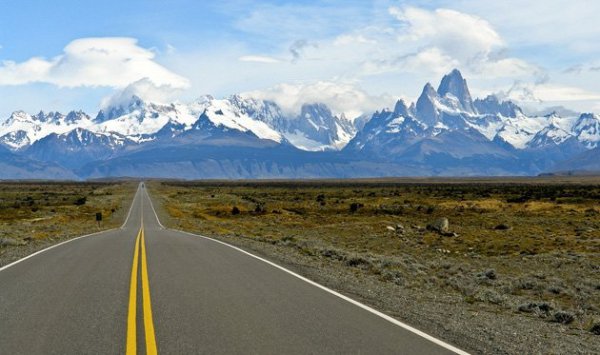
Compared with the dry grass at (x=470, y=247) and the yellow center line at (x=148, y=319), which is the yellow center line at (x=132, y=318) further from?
the dry grass at (x=470, y=247)

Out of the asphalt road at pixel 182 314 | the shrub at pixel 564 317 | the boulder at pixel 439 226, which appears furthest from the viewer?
the boulder at pixel 439 226

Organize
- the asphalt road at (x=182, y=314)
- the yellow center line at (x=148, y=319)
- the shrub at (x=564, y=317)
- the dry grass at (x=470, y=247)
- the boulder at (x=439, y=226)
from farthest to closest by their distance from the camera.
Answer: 1. the boulder at (x=439, y=226)
2. the dry grass at (x=470, y=247)
3. the shrub at (x=564, y=317)
4. the asphalt road at (x=182, y=314)
5. the yellow center line at (x=148, y=319)

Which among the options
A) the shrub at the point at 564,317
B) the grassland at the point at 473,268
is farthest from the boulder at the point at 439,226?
the shrub at the point at 564,317

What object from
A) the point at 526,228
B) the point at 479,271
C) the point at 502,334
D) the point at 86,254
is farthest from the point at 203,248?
the point at 526,228

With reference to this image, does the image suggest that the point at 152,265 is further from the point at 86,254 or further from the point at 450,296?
the point at 450,296

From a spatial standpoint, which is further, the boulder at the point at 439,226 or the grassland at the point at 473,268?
the boulder at the point at 439,226

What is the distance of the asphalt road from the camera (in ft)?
30.4

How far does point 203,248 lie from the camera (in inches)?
977

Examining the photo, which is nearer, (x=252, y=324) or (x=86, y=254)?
(x=252, y=324)

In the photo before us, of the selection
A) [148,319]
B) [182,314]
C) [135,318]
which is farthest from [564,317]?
[135,318]

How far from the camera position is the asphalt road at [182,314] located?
927 centimetres

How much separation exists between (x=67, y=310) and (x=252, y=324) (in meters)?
3.73

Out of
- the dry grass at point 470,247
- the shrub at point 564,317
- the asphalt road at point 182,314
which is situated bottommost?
the dry grass at point 470,247

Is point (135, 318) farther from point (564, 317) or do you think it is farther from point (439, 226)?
point (439, 226)
